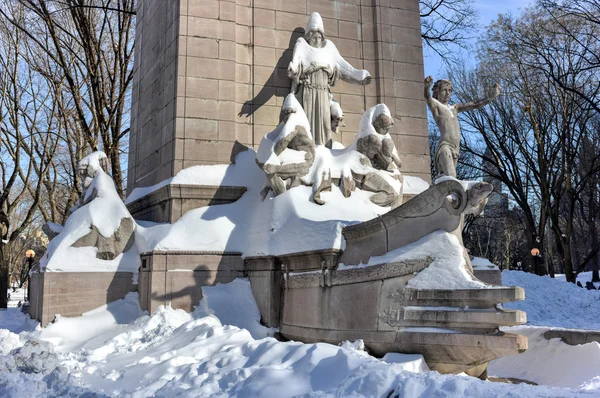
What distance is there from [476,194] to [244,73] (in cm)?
627

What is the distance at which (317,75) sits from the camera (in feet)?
33.9

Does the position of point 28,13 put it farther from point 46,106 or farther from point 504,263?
point 504,263

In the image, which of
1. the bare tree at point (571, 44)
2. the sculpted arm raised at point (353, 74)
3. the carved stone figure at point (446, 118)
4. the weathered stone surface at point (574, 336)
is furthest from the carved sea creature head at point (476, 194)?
the bare tree at point (571, 44)

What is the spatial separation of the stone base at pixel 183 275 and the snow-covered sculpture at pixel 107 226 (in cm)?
72

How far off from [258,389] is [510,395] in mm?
1871

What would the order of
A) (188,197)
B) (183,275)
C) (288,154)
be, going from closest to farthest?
1. (288,154)
2. (183,275)
3. (188,197)

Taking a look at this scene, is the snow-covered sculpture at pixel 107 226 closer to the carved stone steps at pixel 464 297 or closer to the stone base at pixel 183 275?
the stone base at pixel 183 275

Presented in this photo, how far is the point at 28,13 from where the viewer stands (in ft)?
68.2

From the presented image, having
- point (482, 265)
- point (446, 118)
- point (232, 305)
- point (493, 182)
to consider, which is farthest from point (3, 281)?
point (493, 182)

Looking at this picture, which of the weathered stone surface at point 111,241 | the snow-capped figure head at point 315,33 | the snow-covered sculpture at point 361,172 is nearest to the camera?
the snow-covered sculpture at point 361,172

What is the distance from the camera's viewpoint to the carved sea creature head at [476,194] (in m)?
5.93

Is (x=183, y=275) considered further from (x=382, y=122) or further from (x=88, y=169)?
(x=382, y=122)

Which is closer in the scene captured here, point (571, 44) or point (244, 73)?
point (244, 73)

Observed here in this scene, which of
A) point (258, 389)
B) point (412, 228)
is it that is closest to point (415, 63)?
point (412, 228)
